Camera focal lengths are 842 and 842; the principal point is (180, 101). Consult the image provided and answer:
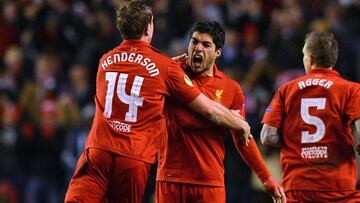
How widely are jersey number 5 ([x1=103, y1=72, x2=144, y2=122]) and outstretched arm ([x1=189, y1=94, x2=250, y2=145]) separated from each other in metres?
0.53

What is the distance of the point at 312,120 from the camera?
307 inches

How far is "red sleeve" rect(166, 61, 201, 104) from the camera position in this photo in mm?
7230

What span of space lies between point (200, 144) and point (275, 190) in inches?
32.0

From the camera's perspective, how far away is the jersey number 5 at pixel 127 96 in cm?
705

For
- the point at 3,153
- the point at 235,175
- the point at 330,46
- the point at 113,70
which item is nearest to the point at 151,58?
the point at 113,70

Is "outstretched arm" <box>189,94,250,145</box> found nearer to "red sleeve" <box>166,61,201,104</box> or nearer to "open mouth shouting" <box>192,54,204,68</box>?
"red sleeve" <box>166,61,201,104</box>

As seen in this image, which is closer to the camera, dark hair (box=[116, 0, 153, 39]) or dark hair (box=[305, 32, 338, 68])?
dark hair (box=[116, 0, 153, 39])

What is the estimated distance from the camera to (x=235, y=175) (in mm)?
12828

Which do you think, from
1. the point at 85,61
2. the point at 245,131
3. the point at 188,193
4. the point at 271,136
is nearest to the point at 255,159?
the point at 271,136

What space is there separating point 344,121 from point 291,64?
5719 mm

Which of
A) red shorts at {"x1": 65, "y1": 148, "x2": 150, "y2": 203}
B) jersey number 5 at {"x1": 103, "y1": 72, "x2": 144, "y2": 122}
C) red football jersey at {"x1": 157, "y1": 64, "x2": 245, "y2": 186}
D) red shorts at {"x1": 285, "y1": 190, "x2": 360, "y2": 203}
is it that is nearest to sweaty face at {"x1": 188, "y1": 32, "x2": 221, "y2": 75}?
red football jersey at {"x1": 157, "y1": 64, "x2": 245, "y2": 186}

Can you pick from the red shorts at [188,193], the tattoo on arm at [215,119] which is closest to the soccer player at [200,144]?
the red shorts at [188,193]

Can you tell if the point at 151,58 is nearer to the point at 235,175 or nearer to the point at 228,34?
the point at 235,175

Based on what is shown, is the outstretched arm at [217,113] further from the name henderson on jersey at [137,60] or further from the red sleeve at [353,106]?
the red sleeve at [353,106]
